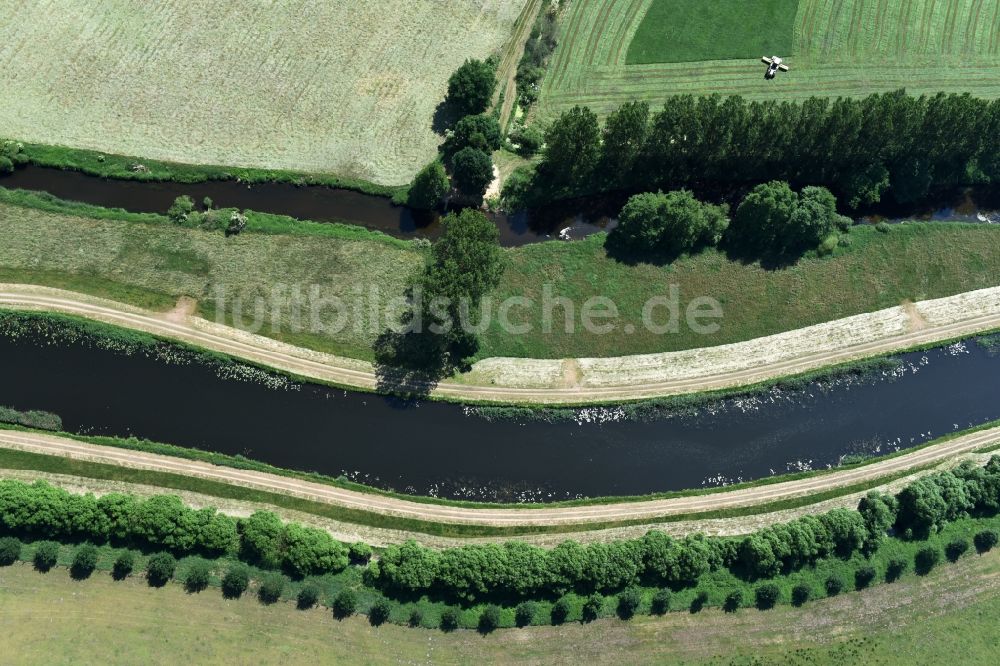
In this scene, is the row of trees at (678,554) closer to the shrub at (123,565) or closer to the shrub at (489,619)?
the shrub at (489,619)

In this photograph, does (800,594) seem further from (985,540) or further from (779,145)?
(779,145)

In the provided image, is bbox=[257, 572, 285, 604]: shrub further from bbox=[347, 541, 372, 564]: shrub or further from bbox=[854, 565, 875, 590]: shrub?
bbox=[854, 565, 875, 590]: shrub

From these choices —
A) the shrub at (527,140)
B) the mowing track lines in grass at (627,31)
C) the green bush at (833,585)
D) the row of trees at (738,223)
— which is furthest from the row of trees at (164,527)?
the mowing track lines in grass at (627,31)

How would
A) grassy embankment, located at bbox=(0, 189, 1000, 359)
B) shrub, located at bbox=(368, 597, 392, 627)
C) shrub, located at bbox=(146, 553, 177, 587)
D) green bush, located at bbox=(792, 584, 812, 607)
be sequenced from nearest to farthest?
shrub, located at bbox=(146, 553, 177, 587), shrub, located at bbox=(368, 597, 392, 627), green bush, located at bbox=(792, 584, 812, 607), grassy embankment, located at bbox=(0, 189, 1000, 359)

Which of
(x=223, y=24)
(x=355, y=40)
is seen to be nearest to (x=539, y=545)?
(x=355, y=40)

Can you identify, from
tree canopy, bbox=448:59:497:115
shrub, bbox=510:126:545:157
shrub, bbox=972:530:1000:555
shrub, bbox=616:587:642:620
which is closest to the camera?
shrub, bbox=616:587:642:620

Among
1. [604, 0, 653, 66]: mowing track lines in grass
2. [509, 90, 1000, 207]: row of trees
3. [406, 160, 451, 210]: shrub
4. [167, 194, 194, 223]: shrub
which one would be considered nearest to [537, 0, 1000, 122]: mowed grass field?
[604, 0, 653, 66]: mowing track lines in grass

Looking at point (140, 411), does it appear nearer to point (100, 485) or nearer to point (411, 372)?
point (100, 485)
